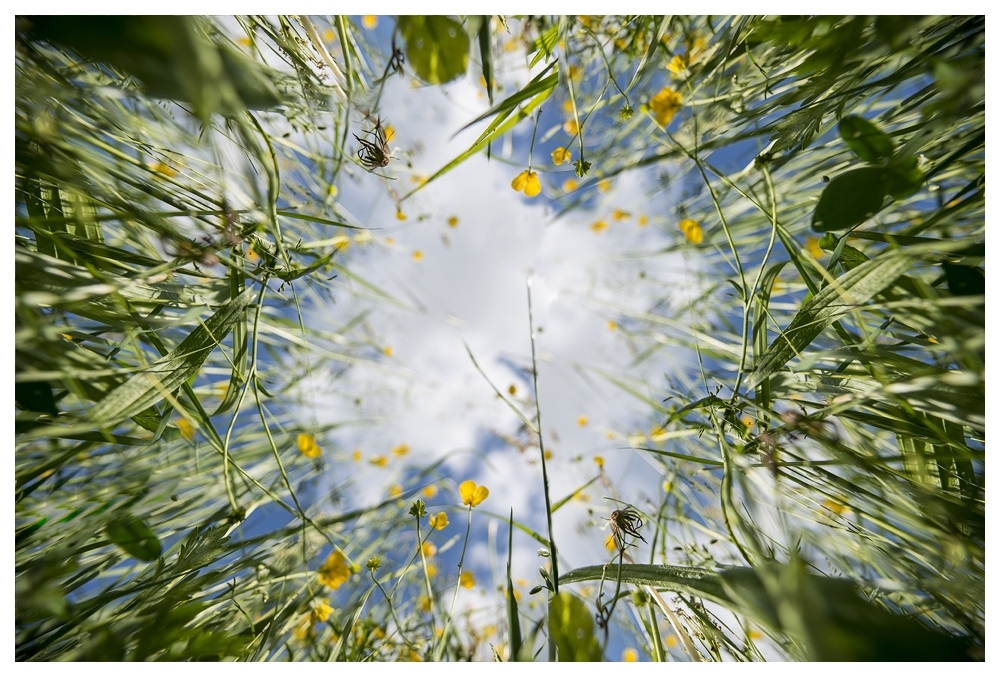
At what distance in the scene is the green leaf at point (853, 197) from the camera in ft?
1.29

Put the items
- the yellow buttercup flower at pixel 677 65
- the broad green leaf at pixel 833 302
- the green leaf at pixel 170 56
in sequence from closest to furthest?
1. the green leaf at pixel 170 56
2. the broad green leaf at pixel 833 302
3. the yellow buttercup flower at pixel 677 65

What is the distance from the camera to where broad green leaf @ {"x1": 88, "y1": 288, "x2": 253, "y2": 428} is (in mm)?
363

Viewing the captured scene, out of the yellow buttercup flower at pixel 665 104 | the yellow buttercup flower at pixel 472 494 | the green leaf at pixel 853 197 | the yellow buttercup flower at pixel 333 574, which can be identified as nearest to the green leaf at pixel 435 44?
the yellow buttercup flower at pixel 665 104

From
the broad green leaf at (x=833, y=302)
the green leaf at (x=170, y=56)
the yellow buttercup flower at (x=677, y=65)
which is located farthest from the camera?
the yellow buttercup flower at (x=677, y=65)

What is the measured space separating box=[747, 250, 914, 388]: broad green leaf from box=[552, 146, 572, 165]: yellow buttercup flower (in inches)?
Result: 15.1

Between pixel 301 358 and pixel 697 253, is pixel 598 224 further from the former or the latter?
pixel 301 358

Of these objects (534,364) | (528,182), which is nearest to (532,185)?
(528,182)

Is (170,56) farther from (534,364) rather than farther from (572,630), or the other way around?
(572,630)

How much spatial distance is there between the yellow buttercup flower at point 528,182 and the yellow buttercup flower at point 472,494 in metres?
0.48

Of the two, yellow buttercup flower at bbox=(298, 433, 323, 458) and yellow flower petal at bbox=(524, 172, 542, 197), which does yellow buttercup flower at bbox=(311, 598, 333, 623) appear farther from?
yellow flower petal at bbox=(524, 172, 542, 197)

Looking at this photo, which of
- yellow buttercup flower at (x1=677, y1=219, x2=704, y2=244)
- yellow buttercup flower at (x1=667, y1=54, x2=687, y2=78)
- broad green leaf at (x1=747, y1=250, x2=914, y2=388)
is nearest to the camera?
broad green leaf at (x1=747, y1=250, x2=914, y2=388)

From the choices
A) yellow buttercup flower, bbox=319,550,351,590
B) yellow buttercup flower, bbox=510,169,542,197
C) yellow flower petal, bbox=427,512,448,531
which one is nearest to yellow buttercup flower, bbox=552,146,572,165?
yellow buttercup flower, bbox=510,169,542,197

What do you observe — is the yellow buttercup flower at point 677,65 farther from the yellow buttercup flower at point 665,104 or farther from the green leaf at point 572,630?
the green leaf at point 572,630

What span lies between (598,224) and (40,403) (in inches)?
33.8
